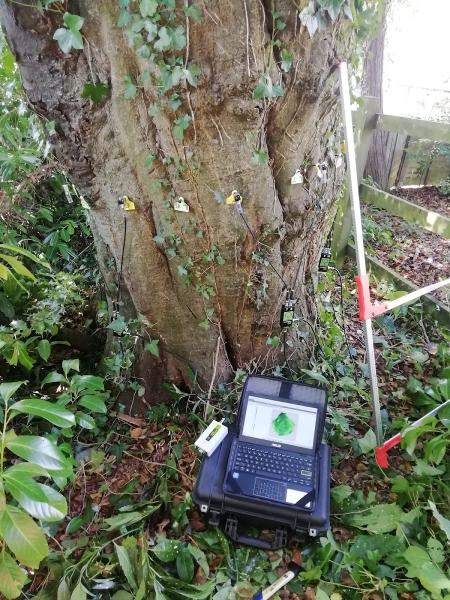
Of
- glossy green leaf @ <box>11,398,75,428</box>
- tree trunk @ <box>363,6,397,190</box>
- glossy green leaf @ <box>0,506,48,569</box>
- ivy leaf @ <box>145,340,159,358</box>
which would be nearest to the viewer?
glossy green leaf @ <box>0,506,48,569</box>

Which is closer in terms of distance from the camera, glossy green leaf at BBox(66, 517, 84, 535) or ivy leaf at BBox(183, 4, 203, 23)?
ivy leaf at BBox(183, 4, 203, 23)

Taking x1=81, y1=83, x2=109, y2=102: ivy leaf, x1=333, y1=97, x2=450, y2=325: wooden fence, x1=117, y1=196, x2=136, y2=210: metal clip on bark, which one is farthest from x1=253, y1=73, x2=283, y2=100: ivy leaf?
x1=333, y1=97, x2=450, y2=325: wooden fence

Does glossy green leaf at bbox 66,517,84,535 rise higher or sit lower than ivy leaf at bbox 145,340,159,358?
lower

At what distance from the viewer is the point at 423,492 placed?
1709mm

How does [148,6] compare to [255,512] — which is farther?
[255,512]

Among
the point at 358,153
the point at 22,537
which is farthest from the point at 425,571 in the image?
the point at 358,153

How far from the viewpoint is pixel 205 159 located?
61.1 inches

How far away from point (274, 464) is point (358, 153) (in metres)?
2.12

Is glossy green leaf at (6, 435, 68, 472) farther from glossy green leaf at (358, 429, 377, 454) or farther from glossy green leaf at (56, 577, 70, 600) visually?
glossy green leaf at (358, 429, 377, 454)

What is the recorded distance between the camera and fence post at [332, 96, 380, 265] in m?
2.50

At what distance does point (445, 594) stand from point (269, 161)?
5.70 feet

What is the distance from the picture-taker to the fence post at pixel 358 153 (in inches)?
98.4

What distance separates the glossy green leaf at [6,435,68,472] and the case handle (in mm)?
735

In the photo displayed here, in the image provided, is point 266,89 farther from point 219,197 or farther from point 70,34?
point 70,34
